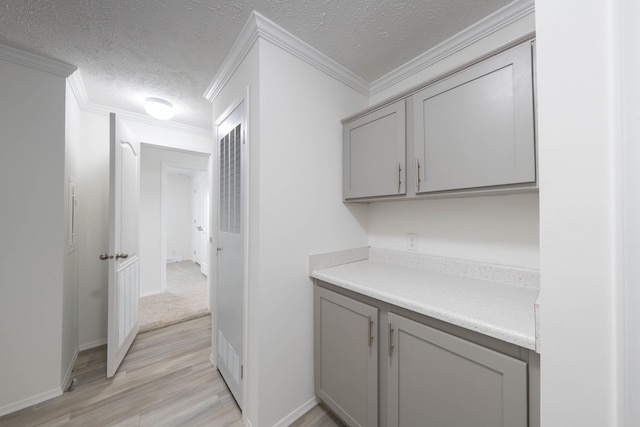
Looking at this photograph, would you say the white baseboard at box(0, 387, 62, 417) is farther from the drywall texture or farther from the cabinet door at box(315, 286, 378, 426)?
the drywall texture

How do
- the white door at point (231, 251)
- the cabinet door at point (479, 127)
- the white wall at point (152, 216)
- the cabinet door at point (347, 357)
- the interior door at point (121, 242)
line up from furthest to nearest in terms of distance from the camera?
the white wall at point (152, 216) → the interior door at point (121, 242) → the white door at point (231, 251) → the cabinet door at point (347, 357) → the cabinet door at point (479, 127)

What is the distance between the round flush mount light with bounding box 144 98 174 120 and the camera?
2138 mm

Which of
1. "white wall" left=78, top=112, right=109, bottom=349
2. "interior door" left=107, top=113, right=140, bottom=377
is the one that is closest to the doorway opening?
"white wall" left=78, top=112, right=109, bottom=349

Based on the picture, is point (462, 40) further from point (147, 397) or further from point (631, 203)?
point (147, 397)

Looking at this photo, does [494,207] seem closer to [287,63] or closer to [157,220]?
[287,63]

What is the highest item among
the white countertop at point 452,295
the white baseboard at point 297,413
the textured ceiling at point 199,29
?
the textured ceiling at point 199,29

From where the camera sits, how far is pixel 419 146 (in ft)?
4.33

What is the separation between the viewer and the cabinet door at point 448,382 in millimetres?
772

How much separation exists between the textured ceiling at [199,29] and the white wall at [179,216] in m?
4.99

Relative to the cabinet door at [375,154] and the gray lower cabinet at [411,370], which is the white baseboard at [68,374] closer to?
the gray lower cabinet at [411,370]

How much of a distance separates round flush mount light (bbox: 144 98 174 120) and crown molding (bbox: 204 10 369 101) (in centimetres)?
58

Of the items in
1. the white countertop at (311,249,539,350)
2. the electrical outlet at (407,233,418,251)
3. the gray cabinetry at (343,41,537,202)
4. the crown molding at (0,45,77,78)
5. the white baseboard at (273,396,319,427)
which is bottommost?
the white baseboard at (273,396,319,427)

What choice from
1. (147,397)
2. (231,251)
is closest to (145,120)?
(231,251)

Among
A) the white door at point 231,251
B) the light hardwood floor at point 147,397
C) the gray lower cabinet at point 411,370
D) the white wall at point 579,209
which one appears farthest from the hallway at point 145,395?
the white wall at point 579,209
